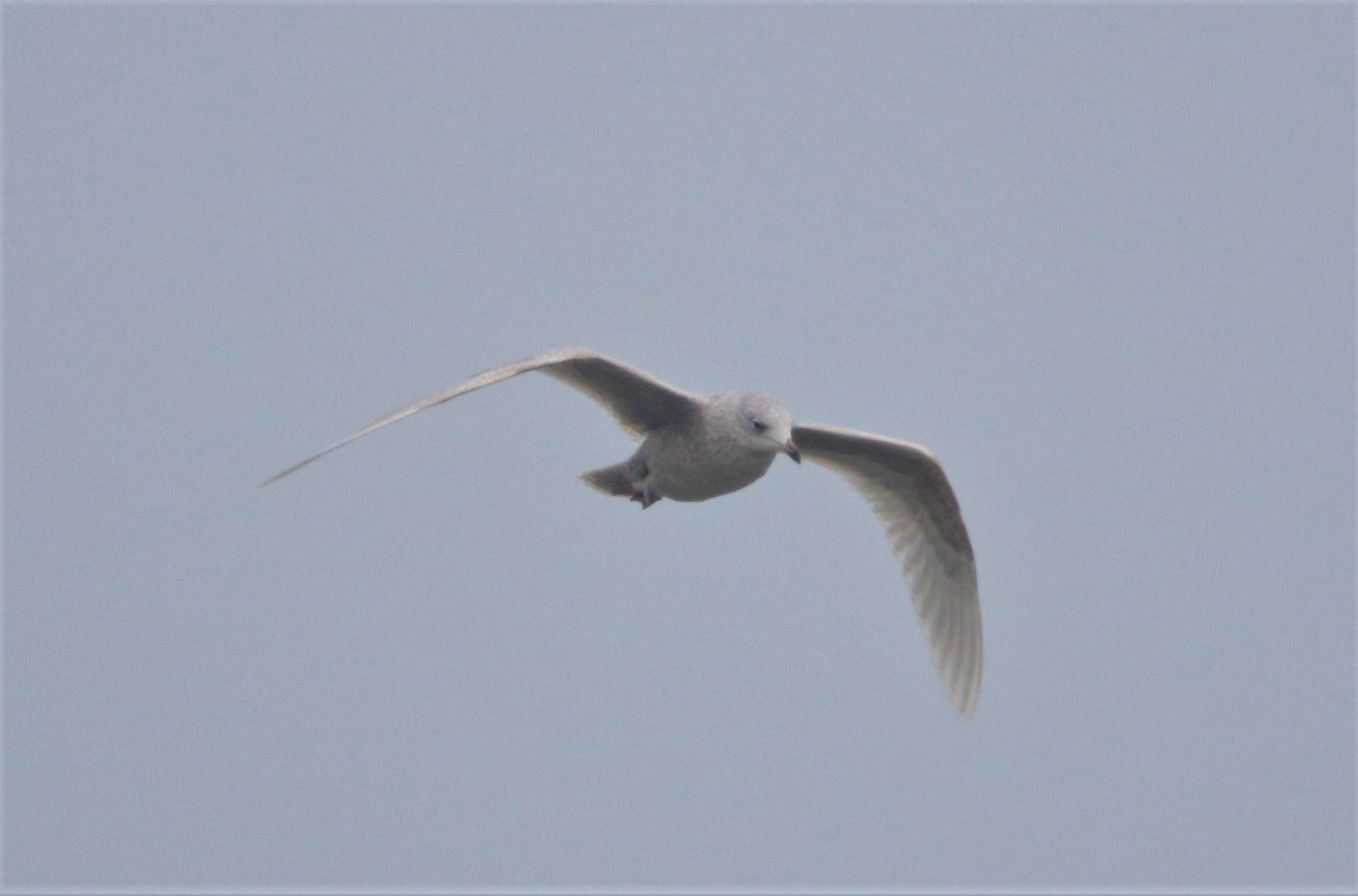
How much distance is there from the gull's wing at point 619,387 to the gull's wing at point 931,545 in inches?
66.6

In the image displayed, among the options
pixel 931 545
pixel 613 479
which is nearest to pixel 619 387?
pixel 613 479

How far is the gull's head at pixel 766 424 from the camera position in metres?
11.5

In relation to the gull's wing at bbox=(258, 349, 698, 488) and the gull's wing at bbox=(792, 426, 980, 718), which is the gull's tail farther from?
the gull's wing at bbox=(792, 426, 980, 718)

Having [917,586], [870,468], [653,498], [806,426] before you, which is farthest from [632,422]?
[917,586]

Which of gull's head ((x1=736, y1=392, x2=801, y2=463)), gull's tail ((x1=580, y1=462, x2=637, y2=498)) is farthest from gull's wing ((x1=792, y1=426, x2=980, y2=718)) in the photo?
gull's head ((x1=736, y1=392, x2=801, y2=463))

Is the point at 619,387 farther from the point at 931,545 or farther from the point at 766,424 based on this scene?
the point at 931,545

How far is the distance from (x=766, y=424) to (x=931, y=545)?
3294mm

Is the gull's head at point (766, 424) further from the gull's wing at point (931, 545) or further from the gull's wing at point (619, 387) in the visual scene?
the gull's wing at point (931, 545)

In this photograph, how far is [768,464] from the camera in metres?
11.9

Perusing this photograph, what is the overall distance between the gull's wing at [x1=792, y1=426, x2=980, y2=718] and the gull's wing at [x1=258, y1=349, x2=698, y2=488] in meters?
1.69

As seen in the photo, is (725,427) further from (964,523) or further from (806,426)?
(964,523)

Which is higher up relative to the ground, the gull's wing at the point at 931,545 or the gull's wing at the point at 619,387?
the gull's wing at the point at 619,387

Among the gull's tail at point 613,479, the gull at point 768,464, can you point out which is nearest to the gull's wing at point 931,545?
the gull at point 768,464

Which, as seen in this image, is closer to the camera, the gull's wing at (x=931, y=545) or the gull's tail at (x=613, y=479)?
the gull's tail at (x=613, y=479)
